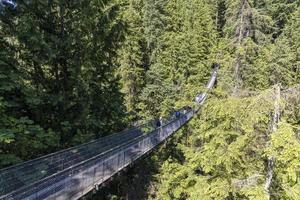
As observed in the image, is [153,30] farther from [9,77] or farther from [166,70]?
[9,77]

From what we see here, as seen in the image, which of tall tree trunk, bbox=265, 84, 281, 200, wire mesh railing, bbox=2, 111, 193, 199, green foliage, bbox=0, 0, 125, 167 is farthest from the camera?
green foliage, bbox=0, 0, 125, 167

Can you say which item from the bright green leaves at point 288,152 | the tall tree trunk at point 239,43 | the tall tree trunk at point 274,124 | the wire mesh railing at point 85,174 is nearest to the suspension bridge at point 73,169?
the wire mesh railing at point 85,174

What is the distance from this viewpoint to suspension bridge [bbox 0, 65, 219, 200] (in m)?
6.60

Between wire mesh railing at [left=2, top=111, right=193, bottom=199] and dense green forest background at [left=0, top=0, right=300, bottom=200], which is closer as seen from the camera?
dense green forest background at [left=0, top=0, right=300, bottom=200]

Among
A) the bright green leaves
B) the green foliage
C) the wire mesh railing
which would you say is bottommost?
the wire mesh railing

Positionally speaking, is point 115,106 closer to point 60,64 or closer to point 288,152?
point 60,64

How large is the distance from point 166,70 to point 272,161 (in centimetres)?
2085

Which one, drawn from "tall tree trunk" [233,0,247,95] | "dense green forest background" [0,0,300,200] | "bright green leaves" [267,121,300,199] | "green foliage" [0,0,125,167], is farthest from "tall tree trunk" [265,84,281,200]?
"tall tree trunk" [233,0,247,95]

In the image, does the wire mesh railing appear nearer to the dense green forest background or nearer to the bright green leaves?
the dense green forest background

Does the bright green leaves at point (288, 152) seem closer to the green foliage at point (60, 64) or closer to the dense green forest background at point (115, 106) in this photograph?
the dense green forest background at point (115, 106)

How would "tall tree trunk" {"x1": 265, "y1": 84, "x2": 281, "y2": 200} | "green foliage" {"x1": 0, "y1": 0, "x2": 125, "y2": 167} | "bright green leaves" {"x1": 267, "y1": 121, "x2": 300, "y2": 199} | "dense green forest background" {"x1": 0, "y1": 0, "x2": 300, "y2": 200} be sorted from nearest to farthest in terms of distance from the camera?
"bright green leaves" {"x1": 267, "y1": 121, "x2": 300, "y2": 199}, "tall tree trunk" {"x1": 265, "y1": 84, "x2": 281, "y2": 200}, "dense green forest background" {"x1": 0, "y1": 0, "x2": 300, "y2": 200}, "green foliage" {"x1": 0, "y1": 0, "x2": 125, "y2": 167}

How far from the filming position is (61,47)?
10.1 m

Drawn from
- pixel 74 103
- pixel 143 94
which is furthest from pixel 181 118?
pixel 74 103

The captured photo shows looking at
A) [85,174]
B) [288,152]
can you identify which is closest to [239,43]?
[85,174]
